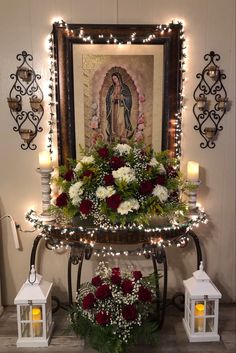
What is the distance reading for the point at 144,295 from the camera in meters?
2.12

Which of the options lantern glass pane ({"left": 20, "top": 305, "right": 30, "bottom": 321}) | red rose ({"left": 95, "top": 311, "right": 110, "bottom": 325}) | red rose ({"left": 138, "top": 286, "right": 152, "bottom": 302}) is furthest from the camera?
lantern glass pane ({"left": 20, "top": 305, "right": 30, "bottom": 321})

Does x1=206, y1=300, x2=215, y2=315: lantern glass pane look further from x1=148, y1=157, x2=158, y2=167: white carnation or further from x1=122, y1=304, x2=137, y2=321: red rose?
x1=148, y1=157, x2=158, y2=167: white carnation

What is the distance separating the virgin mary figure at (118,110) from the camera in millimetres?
2620

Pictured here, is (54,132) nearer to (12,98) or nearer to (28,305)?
(12,98)

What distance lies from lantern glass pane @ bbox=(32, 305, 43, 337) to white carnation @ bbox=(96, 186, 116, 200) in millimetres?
873

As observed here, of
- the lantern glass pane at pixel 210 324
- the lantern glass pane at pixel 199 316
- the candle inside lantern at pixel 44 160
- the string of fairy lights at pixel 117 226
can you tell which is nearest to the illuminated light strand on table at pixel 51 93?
the string of fairy lights at pixel 117 226

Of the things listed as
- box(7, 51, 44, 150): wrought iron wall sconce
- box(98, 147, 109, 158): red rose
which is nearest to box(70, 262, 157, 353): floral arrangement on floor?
box(98, 147, 109, 158): red rose

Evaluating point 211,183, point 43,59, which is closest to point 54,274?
point 211,183

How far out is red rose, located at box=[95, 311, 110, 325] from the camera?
6.61ft

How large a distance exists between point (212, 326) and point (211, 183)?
1034 mm

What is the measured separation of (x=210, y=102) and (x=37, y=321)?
1.97 m

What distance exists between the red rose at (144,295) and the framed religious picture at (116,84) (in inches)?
42.0

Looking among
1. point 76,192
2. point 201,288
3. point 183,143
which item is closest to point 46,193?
point 76,192

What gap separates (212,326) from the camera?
7.97 ft
